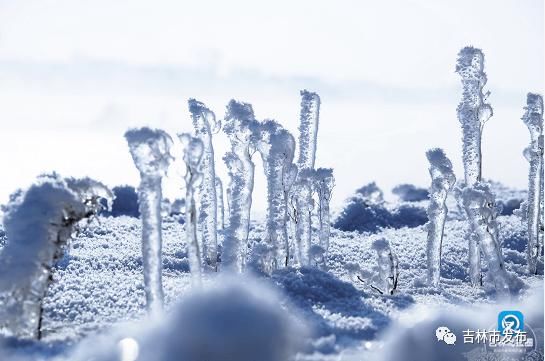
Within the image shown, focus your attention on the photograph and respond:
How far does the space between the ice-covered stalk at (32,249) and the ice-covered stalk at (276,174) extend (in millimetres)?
6927

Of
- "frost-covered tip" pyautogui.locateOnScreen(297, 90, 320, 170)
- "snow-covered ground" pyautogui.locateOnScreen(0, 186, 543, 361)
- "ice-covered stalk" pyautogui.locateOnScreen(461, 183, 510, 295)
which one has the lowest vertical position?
"snow-covered ground" pyautogui.locateOnScreen(0, 186, 543, 361)

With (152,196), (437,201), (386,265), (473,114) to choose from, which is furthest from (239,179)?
(473,114)

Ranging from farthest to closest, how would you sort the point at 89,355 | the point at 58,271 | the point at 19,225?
the point at 58,271 < the point at 19,225 < the point at 89,355

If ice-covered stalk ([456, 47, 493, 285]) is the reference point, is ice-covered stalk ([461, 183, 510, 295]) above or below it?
below

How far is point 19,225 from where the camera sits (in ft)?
40.3

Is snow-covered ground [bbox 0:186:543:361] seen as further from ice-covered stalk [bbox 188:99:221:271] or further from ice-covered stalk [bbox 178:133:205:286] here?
ice-covered stalk [bbox 178:133:205:286]

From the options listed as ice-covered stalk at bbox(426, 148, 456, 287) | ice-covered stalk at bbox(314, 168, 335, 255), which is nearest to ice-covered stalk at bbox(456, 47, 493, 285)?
ice-covered stalk at bbox(426, 148, 456, 287)

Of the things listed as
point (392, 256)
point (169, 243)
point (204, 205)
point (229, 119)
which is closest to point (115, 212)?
point (169, 243)

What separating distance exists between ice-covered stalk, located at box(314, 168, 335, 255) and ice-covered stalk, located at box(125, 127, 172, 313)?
8780mm

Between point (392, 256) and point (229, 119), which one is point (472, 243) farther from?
point (229, 119)

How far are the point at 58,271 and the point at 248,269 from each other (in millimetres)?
5344

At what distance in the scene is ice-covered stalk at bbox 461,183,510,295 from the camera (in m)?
16.5

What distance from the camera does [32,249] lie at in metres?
12.2

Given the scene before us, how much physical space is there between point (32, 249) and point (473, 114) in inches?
517
